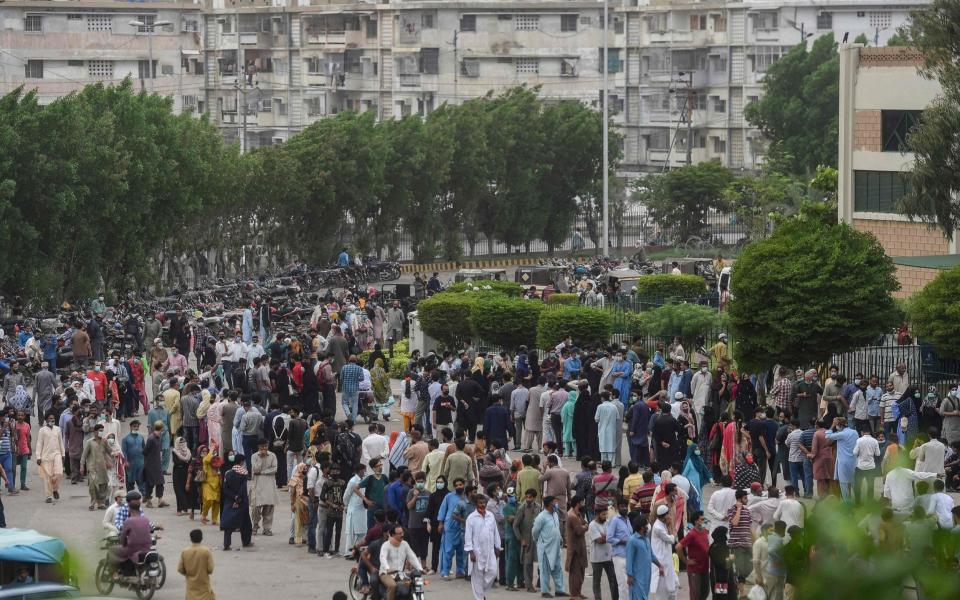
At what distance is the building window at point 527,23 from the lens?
241ft

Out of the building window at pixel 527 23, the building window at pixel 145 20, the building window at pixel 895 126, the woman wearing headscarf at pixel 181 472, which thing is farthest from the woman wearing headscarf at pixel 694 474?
the building window at pixel 527 23

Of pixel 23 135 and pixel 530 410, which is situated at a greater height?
pixel 23 135

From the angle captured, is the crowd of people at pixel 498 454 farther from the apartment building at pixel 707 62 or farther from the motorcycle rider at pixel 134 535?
the apartment building at pixel 707 62

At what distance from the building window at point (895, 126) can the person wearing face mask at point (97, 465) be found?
853 inches

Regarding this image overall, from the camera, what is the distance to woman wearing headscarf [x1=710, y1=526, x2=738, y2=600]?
13.9 metres

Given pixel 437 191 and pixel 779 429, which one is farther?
pixel 437 191

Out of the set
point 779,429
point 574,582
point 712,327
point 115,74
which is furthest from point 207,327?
point 115,74

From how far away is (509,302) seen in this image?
2998cm

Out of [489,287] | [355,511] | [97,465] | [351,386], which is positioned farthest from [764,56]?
[355,511]

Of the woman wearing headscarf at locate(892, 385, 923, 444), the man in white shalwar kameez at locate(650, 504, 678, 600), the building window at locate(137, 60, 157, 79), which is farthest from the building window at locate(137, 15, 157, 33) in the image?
the man in white shalwar kameez at locate(650, 504, 678, 600)

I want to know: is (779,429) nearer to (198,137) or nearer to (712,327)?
(712,327)

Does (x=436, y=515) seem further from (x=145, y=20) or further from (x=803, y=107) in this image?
(x=145, y=20)

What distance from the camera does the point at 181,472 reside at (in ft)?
62.2

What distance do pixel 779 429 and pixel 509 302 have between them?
11.6 metres
